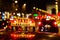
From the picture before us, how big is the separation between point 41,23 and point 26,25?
7352mm

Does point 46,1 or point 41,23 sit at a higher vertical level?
point 46,1

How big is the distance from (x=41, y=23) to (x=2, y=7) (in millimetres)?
35603

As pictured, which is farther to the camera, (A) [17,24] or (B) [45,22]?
(B) [45,22]

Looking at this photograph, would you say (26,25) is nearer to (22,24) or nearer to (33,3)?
(22,24)

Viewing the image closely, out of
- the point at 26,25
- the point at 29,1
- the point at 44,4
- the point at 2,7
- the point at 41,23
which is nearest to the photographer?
the point at 26,25

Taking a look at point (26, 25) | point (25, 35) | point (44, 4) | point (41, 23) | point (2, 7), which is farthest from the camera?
point (2, 7)

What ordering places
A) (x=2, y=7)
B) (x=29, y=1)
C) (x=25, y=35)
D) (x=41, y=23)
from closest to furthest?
(x=25, y=35), (x=41, y=23), (x=29, y=1), (x=2, y=7)

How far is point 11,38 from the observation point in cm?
1232

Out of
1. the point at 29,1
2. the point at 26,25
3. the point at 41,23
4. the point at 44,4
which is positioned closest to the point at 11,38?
the point at 26,25

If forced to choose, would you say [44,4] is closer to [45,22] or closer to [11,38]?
[45,22]

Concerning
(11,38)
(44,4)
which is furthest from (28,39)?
(44,4)

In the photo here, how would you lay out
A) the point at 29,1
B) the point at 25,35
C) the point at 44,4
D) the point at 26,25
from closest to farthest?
the point at 25,35
the point at 26,25
the point at 44,4
the point at 29,1

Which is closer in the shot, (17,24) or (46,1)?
(17,24)

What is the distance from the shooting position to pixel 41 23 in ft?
78.9
